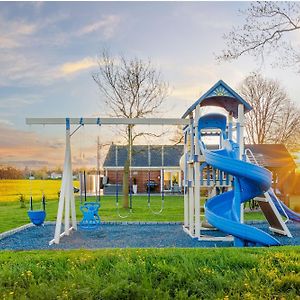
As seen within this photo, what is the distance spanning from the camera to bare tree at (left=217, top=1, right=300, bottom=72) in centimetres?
1403

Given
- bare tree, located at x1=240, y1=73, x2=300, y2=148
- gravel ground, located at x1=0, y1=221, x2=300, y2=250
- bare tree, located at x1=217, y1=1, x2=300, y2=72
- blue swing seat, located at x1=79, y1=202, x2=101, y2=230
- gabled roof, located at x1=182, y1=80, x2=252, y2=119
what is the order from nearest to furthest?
gravel ground, located at x1=0, y1=221, x2=300, y2=250 → gabled roof, located at x1=182, y1=80, x2=252, y2=119 → blue swing seat, located at x1=79, y1=202, x2=101, y2=230 → bare tree, located at x1=217, y1=1, x2=300, y2=72 → bare tree, located at x1=240, y1=73, x2=300, y2=148

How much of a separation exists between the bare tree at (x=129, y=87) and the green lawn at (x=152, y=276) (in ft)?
43.5

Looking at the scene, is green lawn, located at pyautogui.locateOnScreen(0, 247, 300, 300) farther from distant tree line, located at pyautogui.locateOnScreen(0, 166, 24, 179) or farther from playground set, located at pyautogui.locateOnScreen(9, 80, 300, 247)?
distant tree line, located at pyautogui.locateOnScreen(0, 166, 24, 179)

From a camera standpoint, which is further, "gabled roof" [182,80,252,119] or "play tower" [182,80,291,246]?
"gabled roof" [182,80,252,119]

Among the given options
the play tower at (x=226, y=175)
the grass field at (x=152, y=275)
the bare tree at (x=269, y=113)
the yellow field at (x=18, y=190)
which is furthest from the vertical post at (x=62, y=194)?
the bare tree at (x=269, y=113)

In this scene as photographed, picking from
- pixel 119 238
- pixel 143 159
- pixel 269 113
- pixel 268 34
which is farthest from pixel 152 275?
pixel 269 113

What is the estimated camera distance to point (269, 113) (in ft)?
105

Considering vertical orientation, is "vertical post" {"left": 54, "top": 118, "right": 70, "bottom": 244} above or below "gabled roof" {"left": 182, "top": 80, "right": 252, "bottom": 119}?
below

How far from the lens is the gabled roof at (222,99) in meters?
10.3

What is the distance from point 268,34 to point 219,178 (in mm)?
6728

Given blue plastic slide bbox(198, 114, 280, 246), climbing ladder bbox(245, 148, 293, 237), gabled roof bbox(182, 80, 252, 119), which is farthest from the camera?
climbing ladder bbox(245, 148, 293, 237)

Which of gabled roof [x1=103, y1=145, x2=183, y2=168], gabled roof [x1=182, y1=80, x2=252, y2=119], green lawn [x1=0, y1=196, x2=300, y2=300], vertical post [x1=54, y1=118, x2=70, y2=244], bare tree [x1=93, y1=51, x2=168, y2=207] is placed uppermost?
bare tree [x1=93, y1=51, x2=168, y2=207]

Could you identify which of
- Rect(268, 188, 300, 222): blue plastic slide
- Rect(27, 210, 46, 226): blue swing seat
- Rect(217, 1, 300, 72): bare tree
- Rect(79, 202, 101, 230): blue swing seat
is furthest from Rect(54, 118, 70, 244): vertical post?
Rect(217, 1, 300, 72): bare tree

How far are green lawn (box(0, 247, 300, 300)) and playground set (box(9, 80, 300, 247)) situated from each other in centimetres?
323
